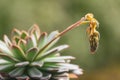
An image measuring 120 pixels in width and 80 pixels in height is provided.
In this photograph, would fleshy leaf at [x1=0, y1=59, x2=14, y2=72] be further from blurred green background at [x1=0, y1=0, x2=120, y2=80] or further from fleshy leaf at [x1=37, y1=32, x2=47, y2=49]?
blurred green background at [x1=0, y1=0, x2=120, y2=80]

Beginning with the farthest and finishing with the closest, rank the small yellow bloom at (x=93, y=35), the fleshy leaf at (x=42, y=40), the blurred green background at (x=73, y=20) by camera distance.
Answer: the blurred green background at (x=73, y=20) < the fleshy leaf at (x=42, y=40) < the small yellow bloom at (x=93, y=35)

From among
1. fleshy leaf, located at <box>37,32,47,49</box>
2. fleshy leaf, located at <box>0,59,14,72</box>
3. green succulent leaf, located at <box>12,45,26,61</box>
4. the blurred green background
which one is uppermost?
the blurred green background

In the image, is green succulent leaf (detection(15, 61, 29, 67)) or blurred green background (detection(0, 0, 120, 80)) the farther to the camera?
blurred green background (detection(0, 0, 120, 80))

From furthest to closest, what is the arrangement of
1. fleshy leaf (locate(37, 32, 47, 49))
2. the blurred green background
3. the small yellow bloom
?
the blurred green background → fleshy leaf (locate(37, 32, 47, 49)) → the small yellow bloom

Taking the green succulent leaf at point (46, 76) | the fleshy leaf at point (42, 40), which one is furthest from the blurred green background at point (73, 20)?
the green succulent leaf at point (46, 76)

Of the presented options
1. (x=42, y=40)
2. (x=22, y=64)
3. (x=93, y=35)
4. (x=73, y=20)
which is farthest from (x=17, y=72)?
(x=73, y=20)

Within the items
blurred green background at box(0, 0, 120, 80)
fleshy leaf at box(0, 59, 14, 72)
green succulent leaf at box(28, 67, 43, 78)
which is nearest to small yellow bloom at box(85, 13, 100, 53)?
green succulent leaf at box(28, 67, 43, 78)

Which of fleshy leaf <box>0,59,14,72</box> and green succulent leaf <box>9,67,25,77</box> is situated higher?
fleshy leaf <box>0,59,14,72</box>

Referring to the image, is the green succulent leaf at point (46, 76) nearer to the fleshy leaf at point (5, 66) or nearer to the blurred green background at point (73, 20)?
the fleshy leaf at point (5, 66)
